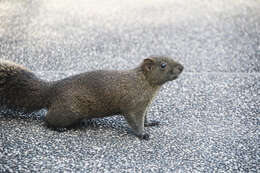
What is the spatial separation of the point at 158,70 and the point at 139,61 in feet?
5.92

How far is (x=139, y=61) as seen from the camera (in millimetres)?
5703

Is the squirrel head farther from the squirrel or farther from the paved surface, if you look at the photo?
the paved surface

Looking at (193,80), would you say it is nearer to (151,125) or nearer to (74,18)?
(151,125)

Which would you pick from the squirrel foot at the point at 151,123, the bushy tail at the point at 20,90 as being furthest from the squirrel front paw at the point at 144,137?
the bushy tail at the point at 20,90

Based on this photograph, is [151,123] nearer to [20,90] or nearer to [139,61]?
[20,90]

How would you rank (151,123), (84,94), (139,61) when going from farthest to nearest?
(139,61)
(151,123)
(84,94)

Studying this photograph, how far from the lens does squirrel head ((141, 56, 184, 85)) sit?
12.8 feet

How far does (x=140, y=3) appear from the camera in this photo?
7664mm

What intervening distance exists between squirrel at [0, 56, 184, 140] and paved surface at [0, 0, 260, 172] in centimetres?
17

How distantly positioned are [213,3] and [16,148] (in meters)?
5.83

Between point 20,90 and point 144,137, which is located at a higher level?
point 20,90

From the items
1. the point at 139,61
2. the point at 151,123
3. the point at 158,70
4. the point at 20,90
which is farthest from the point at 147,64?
the point at 139,61

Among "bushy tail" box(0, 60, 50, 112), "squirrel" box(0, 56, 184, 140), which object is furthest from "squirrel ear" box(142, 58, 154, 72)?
"bushy tail" box(0, 60, 50, 112)

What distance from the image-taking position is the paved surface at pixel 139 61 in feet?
11.3
